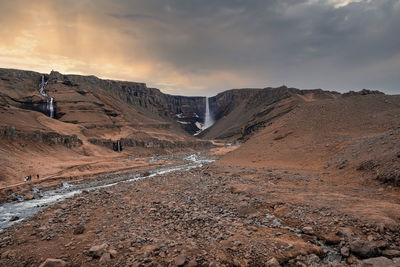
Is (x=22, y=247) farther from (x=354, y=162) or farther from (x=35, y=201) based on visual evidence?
(x=354, y=162)

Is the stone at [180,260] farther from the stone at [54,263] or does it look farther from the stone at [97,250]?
the stone at [54,263]

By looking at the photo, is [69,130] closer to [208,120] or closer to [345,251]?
[345,251]

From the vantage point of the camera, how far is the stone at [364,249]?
6739 millimetres

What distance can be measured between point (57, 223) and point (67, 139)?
40562 millimetres

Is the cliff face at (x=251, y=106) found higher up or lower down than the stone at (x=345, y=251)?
higher up

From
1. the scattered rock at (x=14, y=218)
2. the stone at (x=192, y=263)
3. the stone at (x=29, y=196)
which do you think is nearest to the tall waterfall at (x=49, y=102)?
the stone at (x=29, y=196)

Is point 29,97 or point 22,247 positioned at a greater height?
point 29,97

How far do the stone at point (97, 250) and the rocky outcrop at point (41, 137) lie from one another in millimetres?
37441

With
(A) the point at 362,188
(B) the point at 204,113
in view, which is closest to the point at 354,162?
(A) the point at 362,188

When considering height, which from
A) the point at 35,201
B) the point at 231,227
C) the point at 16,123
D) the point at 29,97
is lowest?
the point at 35,201

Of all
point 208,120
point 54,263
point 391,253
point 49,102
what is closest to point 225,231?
point 391,253

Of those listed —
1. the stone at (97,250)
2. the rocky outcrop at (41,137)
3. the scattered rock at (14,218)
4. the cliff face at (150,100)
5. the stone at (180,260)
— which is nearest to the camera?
the stone at (180,260)

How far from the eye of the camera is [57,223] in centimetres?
1186

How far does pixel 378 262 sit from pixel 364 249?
0.67 metres
